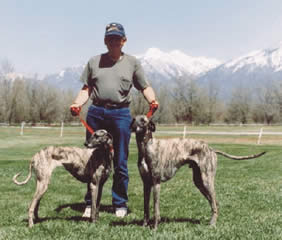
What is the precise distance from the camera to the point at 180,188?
955cm

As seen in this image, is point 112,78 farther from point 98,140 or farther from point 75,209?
point 75,209

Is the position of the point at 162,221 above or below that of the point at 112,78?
below

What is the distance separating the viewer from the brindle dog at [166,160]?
5.38 metres

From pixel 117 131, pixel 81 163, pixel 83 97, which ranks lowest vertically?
pixel 81 163

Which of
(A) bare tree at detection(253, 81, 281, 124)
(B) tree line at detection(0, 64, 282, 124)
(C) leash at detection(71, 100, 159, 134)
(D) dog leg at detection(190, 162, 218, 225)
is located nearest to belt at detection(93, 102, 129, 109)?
(C) leash at detection(71, 100, 159, 134)

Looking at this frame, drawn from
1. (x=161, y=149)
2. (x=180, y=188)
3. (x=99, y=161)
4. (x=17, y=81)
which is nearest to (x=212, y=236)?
(x=161, y=149)

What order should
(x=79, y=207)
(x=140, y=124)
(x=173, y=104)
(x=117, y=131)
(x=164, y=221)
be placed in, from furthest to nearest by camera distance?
(x=173, y=104)
(x=79, y=207)
(x=117, y=131)
(x=164, y=221)
(x=140, y=124)

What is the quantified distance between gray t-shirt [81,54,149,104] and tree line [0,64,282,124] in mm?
78781

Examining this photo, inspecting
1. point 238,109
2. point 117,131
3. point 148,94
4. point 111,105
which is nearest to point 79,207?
point 117,131

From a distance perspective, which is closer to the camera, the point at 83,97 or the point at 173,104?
the point at 83,97

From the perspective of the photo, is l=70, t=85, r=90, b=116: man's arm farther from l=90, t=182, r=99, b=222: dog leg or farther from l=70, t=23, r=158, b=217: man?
l=90, t=182, r=99, b=222: dog leg

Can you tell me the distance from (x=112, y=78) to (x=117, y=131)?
921 mm

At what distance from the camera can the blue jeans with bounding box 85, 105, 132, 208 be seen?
632 centimetres

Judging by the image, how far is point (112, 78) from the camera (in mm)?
6230
